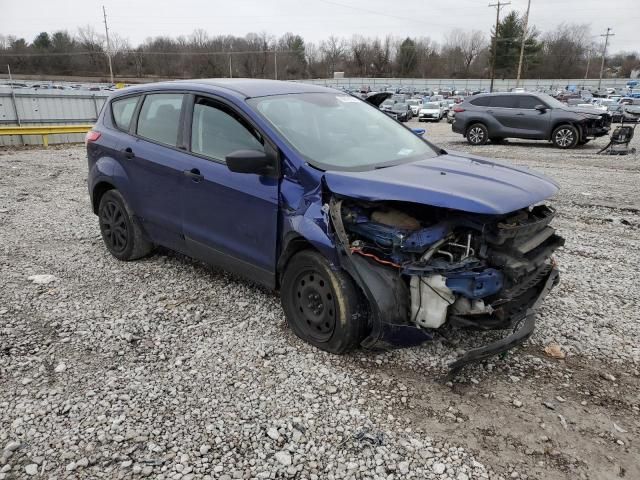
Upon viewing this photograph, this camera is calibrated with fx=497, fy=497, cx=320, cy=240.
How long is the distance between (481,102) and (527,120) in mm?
1761

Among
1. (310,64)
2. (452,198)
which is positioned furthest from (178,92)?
(310,64)

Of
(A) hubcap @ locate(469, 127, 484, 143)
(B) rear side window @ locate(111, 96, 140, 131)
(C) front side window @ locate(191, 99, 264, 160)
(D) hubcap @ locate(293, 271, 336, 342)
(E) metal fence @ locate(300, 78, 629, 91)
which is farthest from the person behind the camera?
(E) metal fence @ locate(300, 78, 629, 91)

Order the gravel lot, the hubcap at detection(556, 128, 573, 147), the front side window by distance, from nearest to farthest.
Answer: the gravel lot → the front side window → the hubcap at detection(556, 128, 573, 147)

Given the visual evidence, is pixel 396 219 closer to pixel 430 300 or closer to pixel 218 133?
pixel 430 300

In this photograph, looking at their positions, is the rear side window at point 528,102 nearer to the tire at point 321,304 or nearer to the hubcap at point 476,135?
the hubcap at point 476,135

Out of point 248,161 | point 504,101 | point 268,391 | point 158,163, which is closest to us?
point 268,391

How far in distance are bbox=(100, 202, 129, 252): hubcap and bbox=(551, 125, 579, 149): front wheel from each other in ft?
46.2

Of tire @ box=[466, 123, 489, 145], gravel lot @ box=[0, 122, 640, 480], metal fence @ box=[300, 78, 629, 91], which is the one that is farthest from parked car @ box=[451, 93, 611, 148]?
metal fence @ box=[300, 78, 629, 91]

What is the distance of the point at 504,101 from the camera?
1616 cm

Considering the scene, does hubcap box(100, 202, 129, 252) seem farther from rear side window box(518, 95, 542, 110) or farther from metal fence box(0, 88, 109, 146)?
rear side window box(518, 95, 542, 110)

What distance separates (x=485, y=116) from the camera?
16.3 m

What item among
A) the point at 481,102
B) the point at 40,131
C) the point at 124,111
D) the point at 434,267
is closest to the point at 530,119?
the point at 481,102

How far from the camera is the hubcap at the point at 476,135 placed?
1647 centimetres

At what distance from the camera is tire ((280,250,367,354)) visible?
3.20m
